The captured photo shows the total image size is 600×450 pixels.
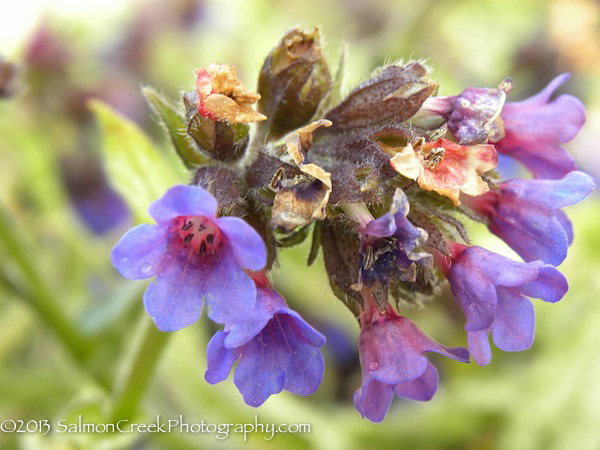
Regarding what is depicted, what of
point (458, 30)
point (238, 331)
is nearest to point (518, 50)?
point (458, 30)

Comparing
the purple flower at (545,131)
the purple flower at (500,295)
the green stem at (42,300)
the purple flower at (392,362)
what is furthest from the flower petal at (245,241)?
the green stem at (42,300)

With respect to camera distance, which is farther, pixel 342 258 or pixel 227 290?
pixel 342 258

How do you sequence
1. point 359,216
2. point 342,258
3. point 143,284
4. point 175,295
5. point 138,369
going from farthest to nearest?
point 143,284 → point 138,369 → point 342,258 → point 359,216 → point 175,295

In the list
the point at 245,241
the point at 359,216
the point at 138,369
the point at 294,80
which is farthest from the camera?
the point at 138,369

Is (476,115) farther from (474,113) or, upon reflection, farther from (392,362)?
(392,362)

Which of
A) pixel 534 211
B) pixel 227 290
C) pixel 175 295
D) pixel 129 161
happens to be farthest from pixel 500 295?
pixel 129 161

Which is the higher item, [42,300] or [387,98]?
[387,98]
